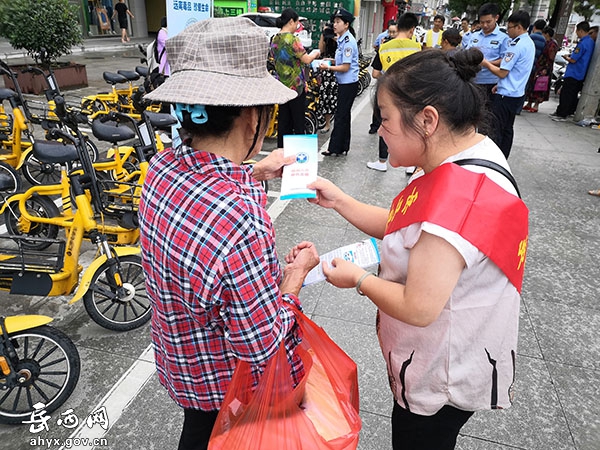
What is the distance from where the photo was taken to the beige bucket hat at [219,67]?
1.03 m

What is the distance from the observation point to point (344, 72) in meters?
6.40

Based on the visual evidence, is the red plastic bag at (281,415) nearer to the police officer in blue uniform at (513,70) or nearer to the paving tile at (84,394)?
the paving tile at (84,394)

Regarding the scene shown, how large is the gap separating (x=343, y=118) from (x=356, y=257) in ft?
17.8

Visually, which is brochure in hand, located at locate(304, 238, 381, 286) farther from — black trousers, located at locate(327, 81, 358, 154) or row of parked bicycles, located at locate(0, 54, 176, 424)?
black trousers, located at locate(327, 81, 358, 154)

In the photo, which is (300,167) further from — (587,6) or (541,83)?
(587,6)

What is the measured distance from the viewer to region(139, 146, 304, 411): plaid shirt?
3.34 ft

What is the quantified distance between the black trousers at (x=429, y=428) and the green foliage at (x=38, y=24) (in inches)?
375

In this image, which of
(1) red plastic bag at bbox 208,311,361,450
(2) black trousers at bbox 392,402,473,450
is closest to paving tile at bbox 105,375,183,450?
(1) red plastic bag at bbox 208,311,361,450

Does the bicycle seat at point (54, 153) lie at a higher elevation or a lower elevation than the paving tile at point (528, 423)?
higher

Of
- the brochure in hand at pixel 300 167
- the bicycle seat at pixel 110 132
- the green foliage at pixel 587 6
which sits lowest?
the bicycle seat at pixel 110 132

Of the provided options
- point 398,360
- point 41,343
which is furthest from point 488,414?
point 41,343

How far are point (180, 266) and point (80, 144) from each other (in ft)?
8.03

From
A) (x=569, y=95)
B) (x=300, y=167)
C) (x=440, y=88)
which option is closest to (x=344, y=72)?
(x=300, y=167)

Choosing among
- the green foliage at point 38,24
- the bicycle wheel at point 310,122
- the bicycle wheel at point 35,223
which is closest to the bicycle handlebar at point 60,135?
the bicycle wheel at point 35,223
